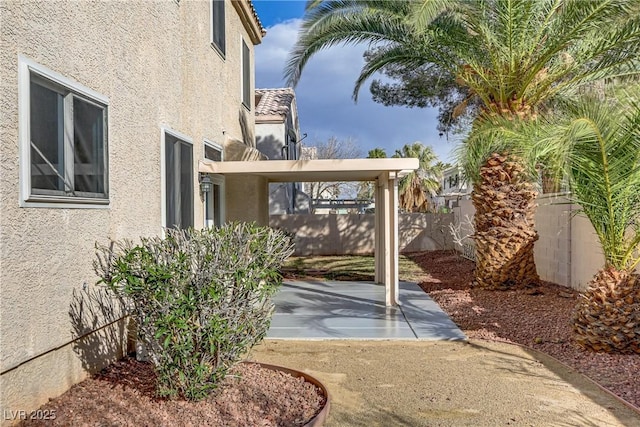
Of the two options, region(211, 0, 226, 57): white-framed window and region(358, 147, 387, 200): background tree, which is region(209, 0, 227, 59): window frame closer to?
region(211, 0, 226, 57): white-framed window

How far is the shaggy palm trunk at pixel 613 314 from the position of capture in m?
7.07

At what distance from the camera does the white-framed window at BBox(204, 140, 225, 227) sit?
11.2 m

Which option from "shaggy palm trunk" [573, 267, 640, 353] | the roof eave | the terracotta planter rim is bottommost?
the terracotta planter rim

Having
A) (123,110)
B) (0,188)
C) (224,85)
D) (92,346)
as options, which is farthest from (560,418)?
(224,85)

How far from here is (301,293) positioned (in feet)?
43.0

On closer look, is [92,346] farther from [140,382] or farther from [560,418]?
[560,418]

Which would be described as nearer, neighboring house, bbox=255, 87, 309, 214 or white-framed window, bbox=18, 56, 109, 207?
white-framed window, bbox=18, 56, 109, 207

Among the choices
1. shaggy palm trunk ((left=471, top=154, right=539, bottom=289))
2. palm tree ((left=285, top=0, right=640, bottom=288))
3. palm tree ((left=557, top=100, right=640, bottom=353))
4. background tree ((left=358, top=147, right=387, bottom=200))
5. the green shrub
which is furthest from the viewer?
background tree ((left=358, top=147, right=387, bottom=200))

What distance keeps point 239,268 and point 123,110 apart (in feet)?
10.8

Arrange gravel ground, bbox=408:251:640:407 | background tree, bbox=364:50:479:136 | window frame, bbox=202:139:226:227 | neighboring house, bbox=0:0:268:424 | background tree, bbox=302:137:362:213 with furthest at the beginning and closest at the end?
1. background tree, bbox=302:137:362:213
2. background tree, bbox=364:50:479:136
3. window frame, bbox=202:139:226:227
4. gravel ground, bbox=408:251:640:407
5. neighboring house, bbox=0:0:268:424

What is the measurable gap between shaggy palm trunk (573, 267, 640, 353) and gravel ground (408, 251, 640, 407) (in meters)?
0.18

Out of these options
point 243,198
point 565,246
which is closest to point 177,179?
point 243,198

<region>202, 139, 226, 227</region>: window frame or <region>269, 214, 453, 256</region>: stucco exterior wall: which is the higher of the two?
<region>202, 139, 226, 227</region>: window frame

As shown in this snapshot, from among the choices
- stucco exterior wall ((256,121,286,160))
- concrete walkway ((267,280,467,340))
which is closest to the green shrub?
concrete walkway ((267,280,467,340))
